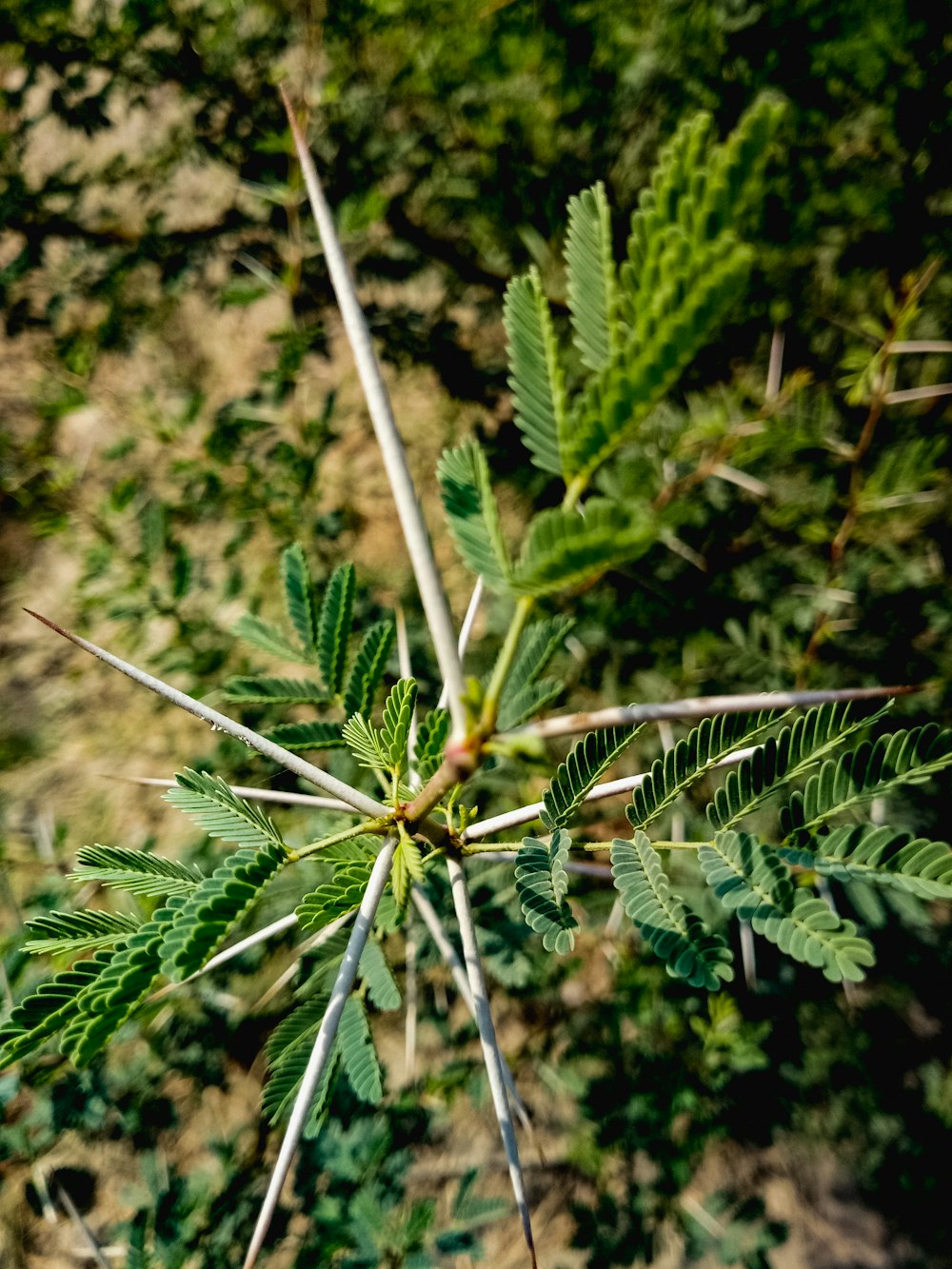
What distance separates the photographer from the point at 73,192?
2.39 metres

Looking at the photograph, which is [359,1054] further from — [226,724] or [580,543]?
[580,543]

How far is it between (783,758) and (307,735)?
633 mm

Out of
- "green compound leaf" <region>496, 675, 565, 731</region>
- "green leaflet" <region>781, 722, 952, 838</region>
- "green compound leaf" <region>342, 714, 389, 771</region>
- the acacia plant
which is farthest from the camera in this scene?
"green compound leaf" <region>496, 675, 565, 731</region>

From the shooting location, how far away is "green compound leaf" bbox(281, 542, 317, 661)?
1143 millimetres

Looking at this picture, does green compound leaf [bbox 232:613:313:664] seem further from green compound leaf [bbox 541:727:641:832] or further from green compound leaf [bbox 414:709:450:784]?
green compound leaf [bbox 541:727:641:832]

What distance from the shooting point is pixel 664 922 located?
683mm

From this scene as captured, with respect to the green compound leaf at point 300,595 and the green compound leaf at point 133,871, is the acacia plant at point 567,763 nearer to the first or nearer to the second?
the green compound leaf at point 133,871

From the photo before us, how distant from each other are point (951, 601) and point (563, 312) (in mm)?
1395

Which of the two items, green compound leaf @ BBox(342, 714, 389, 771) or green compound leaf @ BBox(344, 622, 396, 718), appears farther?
green compound leaf @ BBox(344, 622, 396, 718)

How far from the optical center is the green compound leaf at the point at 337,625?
0.99m

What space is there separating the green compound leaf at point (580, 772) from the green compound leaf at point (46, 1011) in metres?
0.44

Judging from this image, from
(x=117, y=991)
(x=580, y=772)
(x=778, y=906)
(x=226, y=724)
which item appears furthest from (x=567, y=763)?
(x=117, y=991)

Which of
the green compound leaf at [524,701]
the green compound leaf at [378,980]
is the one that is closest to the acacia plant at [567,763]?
the green compound leaf at [378,980]

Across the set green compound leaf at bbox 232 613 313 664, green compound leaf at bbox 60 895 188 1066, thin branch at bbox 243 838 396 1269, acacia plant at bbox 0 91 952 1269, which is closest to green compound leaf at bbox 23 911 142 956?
acacia plant at bbox 0 91 952 1269
